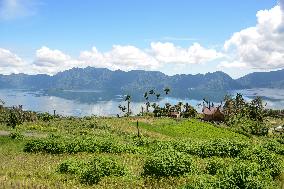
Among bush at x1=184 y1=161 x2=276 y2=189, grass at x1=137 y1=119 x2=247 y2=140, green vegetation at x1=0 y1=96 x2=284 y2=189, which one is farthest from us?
grass at x1=137 y1=119 x2=247 y2=140

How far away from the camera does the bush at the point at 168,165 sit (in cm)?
2728

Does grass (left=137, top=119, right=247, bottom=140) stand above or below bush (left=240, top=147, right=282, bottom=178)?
below

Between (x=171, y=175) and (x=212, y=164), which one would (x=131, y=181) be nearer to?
(x=171, y=175)

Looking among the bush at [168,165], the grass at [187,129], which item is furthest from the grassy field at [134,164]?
the grass at [187,129]

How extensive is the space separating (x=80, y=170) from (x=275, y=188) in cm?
1338

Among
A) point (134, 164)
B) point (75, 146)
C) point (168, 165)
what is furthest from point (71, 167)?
point (75, 146)

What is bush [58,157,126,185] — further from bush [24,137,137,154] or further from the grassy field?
bush [24,137,137,154]

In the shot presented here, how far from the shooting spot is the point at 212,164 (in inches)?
1156

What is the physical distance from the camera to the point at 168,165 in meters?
27.4

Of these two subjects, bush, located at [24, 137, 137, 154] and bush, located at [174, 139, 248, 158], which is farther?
bush, located at [24, 137, 137, 154]

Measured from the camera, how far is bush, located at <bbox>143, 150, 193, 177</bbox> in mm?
27281

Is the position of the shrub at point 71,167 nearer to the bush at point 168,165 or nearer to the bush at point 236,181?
the bush at point 168,165

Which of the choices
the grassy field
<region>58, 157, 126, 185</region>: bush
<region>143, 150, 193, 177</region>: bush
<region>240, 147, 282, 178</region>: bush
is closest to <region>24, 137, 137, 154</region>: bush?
the grassy field

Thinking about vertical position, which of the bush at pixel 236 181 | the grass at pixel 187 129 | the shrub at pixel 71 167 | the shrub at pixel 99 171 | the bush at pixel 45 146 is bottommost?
the grass at pixel 187 129
